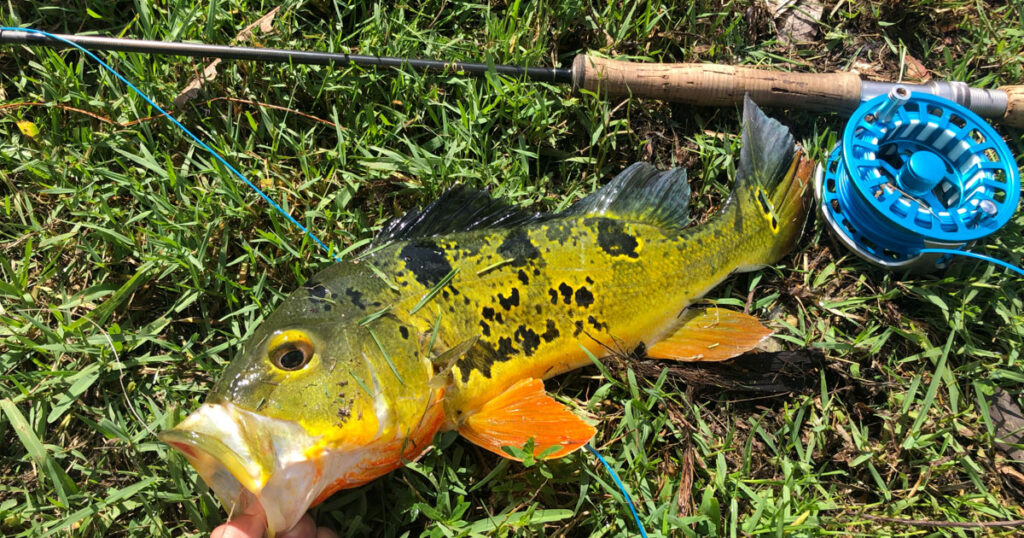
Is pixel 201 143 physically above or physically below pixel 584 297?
above

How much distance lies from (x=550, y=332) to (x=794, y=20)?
2.89 metres

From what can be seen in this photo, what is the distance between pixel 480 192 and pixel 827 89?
2.17 meters

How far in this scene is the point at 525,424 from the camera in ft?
8.62

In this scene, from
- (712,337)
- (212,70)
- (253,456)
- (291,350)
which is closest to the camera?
(253,456)

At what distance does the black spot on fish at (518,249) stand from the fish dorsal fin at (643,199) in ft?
1.08

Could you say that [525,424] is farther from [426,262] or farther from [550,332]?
[426,262]

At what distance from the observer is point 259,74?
11.7 ft

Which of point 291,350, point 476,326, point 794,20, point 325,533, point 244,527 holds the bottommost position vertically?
point 325,533

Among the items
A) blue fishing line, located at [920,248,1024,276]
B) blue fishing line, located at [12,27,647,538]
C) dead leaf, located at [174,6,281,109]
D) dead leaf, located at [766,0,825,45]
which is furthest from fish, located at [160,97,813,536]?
dead leaf, located at [174,6,281,109]

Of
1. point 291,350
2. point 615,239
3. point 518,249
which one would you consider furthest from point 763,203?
point 291,350

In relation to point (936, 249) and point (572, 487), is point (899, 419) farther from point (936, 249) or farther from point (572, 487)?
point (572, 487)

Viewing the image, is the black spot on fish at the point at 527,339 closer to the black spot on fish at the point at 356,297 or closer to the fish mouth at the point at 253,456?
the black spot on fish at the point at 356,297

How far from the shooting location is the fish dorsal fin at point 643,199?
3148 mm

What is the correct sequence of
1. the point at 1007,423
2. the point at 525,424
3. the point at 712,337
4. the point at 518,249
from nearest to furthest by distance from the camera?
the point at 525,424, the point at 518,249, the point at 712,337, the point at 1007,423
